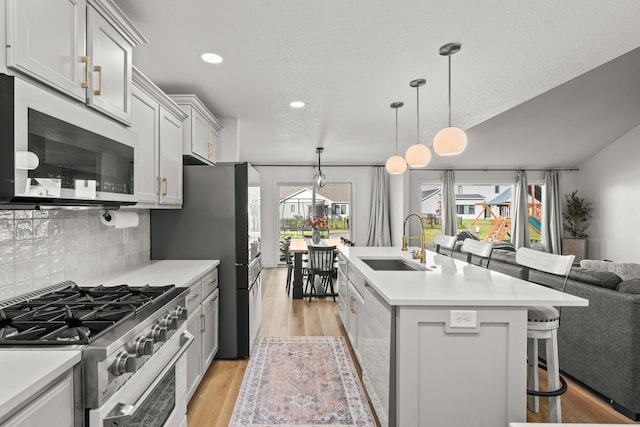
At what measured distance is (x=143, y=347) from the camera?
4.44 feet

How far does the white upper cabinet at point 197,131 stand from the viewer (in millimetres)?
3053

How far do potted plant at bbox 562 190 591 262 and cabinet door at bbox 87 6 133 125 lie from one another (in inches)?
355

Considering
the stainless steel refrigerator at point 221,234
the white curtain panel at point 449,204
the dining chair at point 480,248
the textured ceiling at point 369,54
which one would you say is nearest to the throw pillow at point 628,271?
the dining chair at point 480,248

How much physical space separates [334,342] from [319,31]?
8.96 feet

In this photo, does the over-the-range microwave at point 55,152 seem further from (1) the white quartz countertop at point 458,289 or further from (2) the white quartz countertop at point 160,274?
(1) the white quartz countertop at point 458,289

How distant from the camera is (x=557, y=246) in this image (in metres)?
8.09

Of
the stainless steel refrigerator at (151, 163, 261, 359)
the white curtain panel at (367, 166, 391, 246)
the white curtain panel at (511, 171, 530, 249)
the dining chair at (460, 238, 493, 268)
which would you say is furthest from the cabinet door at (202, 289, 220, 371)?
the white curtain panel at (511, 171, 530, 249)

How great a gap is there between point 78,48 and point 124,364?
4.19 feet

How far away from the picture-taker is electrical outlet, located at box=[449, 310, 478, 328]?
1763 millimetres

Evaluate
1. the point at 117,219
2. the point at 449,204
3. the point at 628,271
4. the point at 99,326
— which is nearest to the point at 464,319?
the point at 99,326

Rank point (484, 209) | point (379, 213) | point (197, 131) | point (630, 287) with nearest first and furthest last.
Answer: point (630, 287)
point (197, 131)
point (379, 213)
point (484, 209)

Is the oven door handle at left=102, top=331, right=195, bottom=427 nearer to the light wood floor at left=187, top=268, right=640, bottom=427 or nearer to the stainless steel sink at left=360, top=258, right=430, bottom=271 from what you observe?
the light wood floor at left=187, top=268, right=640, bottom=427

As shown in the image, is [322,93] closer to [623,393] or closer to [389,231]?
[623,393]

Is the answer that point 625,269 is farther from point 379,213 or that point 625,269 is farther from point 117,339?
point 379,213
